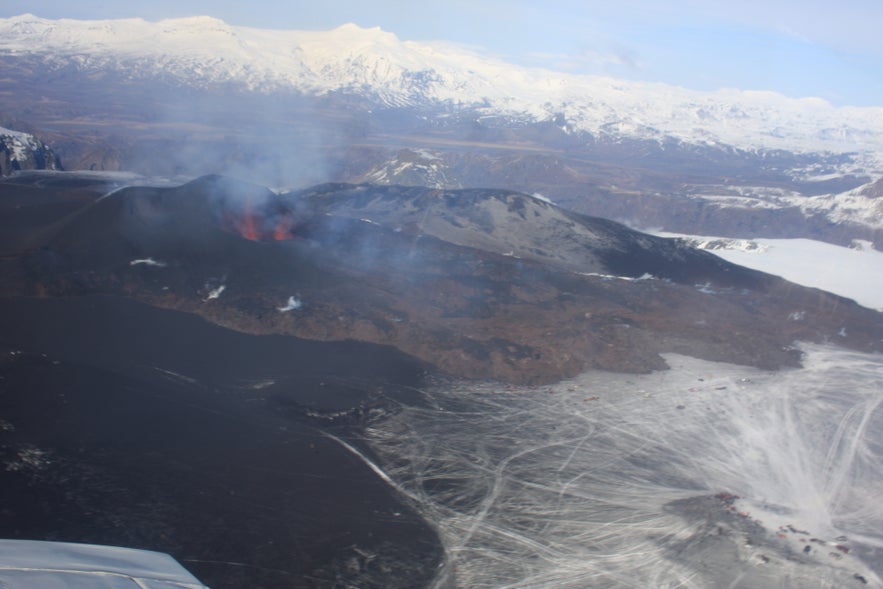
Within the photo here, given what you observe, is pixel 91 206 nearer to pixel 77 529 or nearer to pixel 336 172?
pixel 77 529

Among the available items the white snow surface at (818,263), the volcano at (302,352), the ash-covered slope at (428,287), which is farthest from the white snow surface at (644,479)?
the white snow surface at (818,263)

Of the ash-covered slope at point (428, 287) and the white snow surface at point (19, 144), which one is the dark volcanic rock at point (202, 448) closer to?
the ash-covered slope at point (428, 287)

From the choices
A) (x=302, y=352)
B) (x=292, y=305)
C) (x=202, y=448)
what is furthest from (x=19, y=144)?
(x=202, y=448)

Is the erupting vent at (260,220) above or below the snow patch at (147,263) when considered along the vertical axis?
above

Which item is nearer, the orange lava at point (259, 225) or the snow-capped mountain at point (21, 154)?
the orange lava at point (259, 225)

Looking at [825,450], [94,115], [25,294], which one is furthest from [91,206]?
[94,115]

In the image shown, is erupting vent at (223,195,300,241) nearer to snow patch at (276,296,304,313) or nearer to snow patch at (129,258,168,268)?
snow patch at (129,258,168,268)

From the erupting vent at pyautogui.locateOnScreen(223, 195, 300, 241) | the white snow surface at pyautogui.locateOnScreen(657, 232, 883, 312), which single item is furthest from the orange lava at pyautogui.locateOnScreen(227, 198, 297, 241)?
the white snow surface at pyautogui.locateOnScreen(657, 232, 883, 312)
